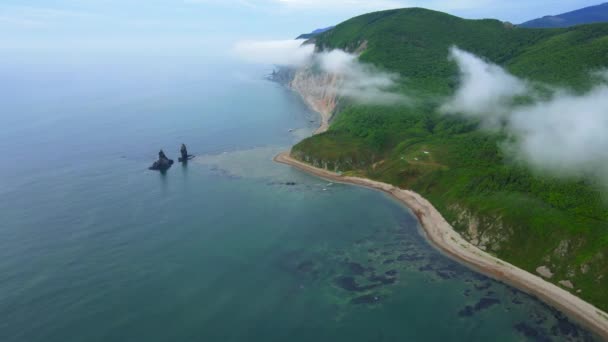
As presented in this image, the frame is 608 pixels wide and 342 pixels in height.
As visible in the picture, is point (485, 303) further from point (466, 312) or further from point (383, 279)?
point (383, 279)

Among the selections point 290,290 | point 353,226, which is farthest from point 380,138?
point 290,290

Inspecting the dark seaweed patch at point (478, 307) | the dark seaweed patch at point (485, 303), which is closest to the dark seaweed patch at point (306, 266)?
the dark seaweed patch at point (478, 307)

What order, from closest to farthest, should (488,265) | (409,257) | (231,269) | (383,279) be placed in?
1. (383,279)
2. (231,269)
3. (488,265)
4. (409,257)

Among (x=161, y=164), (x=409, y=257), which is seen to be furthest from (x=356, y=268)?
(x=161, y=164)

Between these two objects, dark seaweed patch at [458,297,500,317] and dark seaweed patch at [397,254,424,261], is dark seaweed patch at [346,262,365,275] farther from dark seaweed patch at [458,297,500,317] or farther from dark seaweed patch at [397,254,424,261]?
dark seaweed patch at [458,297,500,317]

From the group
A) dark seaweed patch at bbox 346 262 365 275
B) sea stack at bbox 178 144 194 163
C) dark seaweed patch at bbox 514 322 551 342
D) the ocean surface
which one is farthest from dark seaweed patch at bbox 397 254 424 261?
sea stack at bbox 178 144 194 163

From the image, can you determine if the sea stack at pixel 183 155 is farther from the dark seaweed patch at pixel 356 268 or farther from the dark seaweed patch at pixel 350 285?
the dark seaweed patch at pixel 350 285

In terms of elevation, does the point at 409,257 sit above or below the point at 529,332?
above

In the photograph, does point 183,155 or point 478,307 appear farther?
point 183,155
